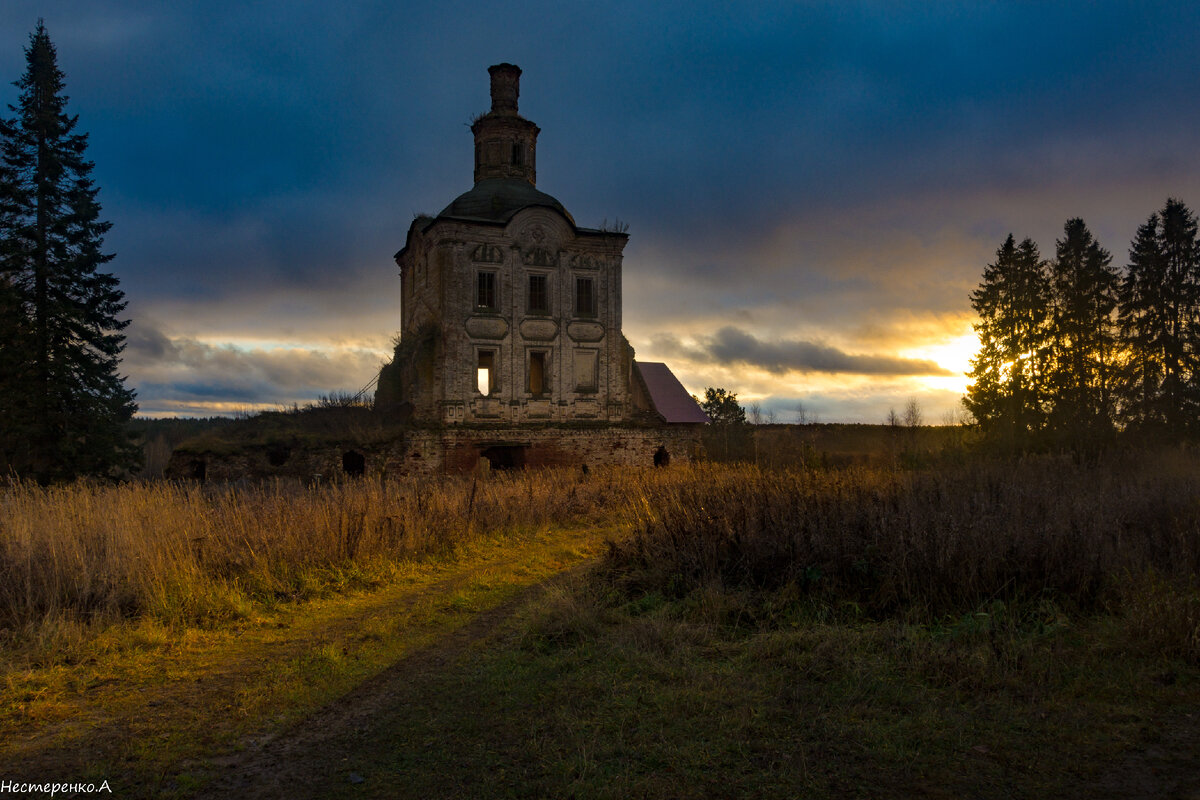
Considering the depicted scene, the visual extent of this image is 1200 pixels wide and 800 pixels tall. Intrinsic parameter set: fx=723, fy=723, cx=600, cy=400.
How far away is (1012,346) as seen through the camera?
32594 millimetres

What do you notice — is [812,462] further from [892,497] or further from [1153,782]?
[1153,782]

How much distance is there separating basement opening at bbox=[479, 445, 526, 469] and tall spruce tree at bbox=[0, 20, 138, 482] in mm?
12210

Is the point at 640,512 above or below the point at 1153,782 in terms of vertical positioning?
above

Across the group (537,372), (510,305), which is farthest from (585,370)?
(510,305)

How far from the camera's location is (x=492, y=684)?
18.7 feet

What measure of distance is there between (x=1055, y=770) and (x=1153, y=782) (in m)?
0.49

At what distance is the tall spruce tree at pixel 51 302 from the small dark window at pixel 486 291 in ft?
40.4

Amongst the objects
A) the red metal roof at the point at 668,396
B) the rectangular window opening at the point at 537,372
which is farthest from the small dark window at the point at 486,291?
the red metal roof at the point at 668,396

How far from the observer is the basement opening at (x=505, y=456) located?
2742 cm

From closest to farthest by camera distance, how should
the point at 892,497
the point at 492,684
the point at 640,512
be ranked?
the point at 492,684, the point at 892,497, the point at 640,512

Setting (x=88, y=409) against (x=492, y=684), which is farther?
(x=88, y=409)

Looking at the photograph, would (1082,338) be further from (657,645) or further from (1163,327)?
(657,645)

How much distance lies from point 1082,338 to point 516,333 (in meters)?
24.1

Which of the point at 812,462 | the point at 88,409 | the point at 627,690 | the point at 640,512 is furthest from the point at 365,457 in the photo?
the point at 627,690
